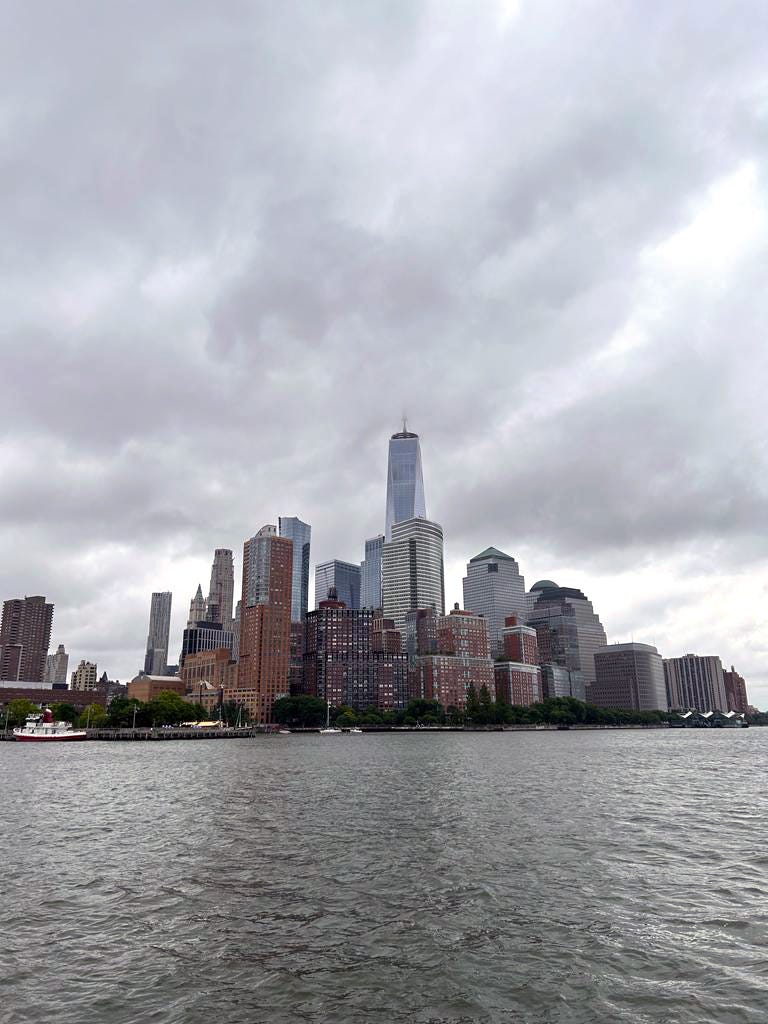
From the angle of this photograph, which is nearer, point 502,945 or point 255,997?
point 255,997

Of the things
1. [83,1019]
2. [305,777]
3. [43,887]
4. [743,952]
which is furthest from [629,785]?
[83,1019]

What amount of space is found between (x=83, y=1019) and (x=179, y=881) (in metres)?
15.2

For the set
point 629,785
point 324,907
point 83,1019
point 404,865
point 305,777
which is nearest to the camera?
point 83,1019

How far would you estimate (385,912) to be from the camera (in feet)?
95.6

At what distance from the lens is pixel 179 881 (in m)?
34.5

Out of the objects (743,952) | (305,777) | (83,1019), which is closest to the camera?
(83,1019)

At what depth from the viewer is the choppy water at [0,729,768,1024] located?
68.7 feet

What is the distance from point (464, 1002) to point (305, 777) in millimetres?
69572

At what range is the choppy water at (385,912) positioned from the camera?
20938 mm

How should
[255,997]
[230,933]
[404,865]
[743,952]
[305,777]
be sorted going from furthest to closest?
[305,777] < [404,865] < [230,933] < [743,952] < [255,997]

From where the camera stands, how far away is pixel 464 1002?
20.8 m

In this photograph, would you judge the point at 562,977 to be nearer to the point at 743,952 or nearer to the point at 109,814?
the point at 743,952

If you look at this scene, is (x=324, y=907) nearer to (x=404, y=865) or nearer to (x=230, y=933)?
(x=230, y=933)

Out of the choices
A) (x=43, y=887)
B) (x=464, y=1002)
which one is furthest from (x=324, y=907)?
(x=43, y=887)
